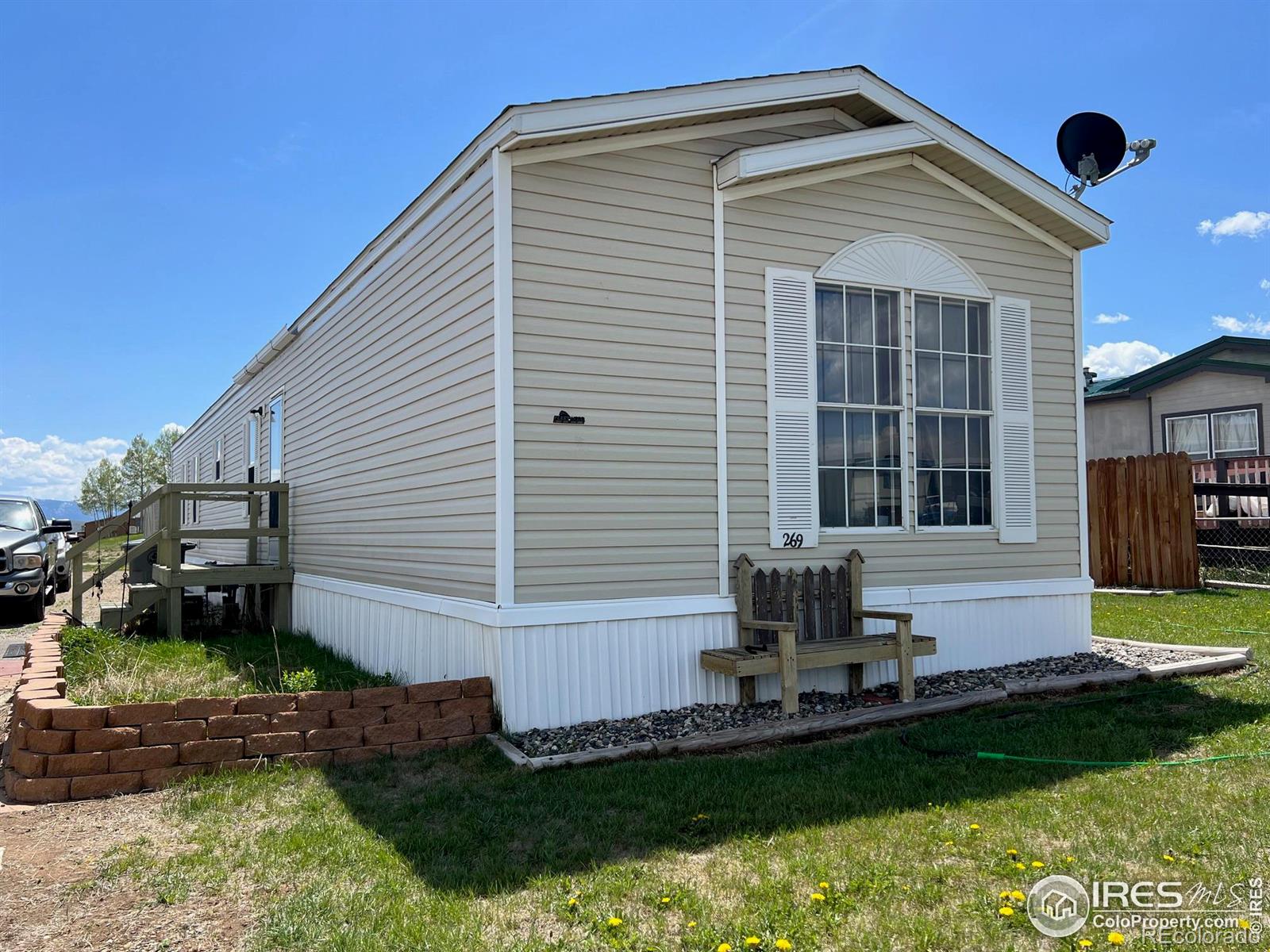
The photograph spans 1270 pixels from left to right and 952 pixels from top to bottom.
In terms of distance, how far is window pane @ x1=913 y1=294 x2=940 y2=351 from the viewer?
23.2 feet

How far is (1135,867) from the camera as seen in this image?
3.35 meters

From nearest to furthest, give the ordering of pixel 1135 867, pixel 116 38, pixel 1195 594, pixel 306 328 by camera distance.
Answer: pixel 1135 867
pixel 116 38
pixel 306 328
pixel 1195 594

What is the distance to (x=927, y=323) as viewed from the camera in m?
7.13

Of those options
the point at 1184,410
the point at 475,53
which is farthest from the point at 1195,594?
the point at 475,53

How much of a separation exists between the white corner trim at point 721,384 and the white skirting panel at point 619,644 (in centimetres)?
37

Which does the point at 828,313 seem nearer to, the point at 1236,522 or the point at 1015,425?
the point at 1015,425

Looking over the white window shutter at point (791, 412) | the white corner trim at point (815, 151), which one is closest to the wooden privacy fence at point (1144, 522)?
the white corner trim at point (815, 151)

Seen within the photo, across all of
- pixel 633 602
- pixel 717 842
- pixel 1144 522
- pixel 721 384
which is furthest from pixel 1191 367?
pixel 717 842

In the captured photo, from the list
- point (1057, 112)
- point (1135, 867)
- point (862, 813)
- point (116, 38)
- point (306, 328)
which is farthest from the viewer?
point (306, 328)

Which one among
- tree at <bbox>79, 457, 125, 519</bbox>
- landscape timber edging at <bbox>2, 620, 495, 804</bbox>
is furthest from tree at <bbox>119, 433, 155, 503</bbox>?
landscape timber edging at <bbox>2, 620, 495, 804</bbox>

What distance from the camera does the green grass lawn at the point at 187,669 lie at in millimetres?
5902

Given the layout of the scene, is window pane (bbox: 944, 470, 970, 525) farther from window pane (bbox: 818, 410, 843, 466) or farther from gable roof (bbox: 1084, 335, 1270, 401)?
gable roof (bbox: 1084, 335, 1270, 401)

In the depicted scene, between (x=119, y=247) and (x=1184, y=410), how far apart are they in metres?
25.8

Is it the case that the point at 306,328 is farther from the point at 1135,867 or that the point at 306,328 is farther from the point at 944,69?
the point at 1135,867
